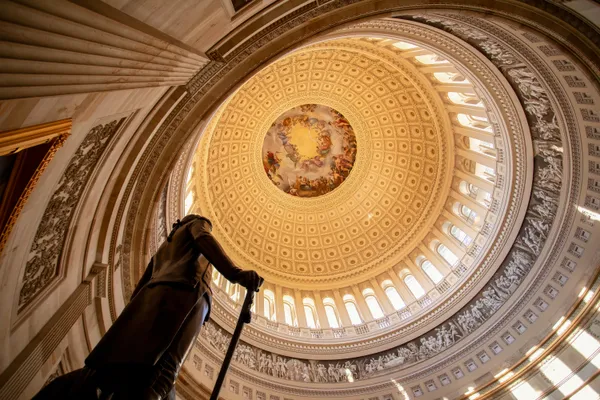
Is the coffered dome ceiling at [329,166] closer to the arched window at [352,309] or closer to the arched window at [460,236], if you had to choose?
the arched window at [352,309]

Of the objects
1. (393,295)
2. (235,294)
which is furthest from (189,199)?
(393,295)

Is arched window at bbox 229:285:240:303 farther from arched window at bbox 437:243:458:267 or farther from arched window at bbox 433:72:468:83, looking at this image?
arched window at bbox 433:72:468:83

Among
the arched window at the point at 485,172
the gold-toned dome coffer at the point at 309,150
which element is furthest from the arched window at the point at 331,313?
the arched window at the point at 485,172

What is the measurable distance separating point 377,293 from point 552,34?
15968 millimetres

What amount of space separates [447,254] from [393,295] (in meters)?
3.86

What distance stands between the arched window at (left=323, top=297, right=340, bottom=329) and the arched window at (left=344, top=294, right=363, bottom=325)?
78 centimetres

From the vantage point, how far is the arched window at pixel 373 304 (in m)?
19.1

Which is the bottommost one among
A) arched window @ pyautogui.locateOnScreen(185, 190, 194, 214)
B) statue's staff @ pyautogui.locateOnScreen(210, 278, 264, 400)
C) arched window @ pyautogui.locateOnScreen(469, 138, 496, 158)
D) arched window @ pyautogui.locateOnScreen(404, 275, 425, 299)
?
arched window @ pyautogui.locateOnScreen(404, 275, 425, 299)

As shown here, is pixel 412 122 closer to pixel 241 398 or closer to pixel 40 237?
pixel 241 398

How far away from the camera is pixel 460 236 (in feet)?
63.1

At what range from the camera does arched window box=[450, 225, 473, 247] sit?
718 inches

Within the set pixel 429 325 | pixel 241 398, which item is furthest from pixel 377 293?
pixel 241 398

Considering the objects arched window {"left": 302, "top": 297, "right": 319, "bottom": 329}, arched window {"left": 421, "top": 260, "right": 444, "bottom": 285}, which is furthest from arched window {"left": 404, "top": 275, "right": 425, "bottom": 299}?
arched window {"left": 302, "top": 297, "right": 319, "bottom": 329}

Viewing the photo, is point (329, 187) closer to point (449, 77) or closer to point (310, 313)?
point (310, 313)
